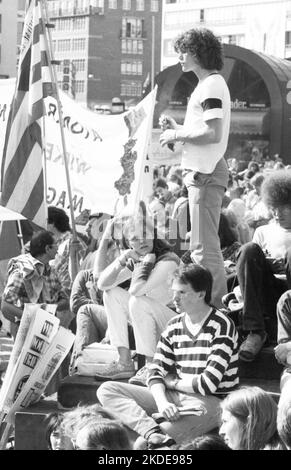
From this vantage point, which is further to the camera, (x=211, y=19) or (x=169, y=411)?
(x=211, y=19)

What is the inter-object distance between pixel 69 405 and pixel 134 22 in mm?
136406

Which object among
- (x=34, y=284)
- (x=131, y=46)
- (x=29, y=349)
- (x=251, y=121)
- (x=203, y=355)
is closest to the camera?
(x=203, y=355)

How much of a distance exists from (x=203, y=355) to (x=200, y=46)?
2.21 metres

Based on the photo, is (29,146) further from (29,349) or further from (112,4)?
(112,4)

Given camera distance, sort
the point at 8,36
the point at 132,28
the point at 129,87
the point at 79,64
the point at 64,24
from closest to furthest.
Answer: the point at 8,36
the point at 79,64
the point at 129,87
the point at 64,24
the point at 132,28

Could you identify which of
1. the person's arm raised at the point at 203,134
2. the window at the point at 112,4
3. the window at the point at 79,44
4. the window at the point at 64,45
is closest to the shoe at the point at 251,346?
the person's arm raised at the point at 203,134

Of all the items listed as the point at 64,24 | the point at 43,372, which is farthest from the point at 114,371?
the point at 64,24

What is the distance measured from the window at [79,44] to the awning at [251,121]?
96.2 metres

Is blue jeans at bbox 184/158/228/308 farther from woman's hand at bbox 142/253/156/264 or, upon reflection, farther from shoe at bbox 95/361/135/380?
shoe at bbox 95/361/135/380

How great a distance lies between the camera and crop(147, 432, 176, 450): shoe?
22.3 feet

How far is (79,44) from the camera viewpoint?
444 ft

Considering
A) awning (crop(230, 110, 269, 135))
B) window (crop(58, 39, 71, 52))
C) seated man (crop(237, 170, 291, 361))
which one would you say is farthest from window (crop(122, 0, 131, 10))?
seated man (crop(237, 170, 291, 361))

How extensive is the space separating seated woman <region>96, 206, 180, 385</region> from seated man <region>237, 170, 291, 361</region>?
0.58 metres
